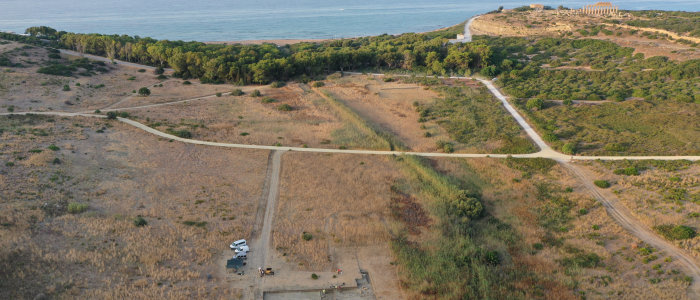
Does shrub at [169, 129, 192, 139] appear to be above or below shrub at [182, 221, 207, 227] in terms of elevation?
above

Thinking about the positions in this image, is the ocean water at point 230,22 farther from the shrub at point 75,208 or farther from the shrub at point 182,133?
the shrub at point 75,208

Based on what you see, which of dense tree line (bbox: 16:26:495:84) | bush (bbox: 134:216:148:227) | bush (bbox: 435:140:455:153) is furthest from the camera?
dense tree line (bbox: 16:26:495:84)

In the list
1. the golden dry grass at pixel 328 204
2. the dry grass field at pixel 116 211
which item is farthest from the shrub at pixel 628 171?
the dry grass field at pixel 116 211

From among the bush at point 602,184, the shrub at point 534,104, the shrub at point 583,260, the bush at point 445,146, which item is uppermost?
the shrub at point 534,104

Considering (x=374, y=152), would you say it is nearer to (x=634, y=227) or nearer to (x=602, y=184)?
(x=602, y=184)

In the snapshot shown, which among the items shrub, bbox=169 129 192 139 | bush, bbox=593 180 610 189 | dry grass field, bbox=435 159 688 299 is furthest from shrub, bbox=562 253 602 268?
shrub, bbox=169 129 192 139

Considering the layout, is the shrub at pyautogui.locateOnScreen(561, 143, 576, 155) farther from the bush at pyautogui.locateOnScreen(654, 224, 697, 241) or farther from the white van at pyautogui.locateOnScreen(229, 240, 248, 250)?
the white van at pyautogui.locateOnScreen(229, 240, 248, 250)
